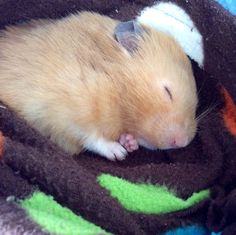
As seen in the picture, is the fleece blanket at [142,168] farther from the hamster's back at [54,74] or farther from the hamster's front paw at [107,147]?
the hamster's back at [54,74]

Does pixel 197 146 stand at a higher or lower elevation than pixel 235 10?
lower

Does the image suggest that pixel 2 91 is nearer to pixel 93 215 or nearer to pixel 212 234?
pixel 93 215

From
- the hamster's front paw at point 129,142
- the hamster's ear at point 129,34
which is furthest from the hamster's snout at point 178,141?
the hamster's ear at point 129,34

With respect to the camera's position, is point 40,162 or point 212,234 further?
point 212,234

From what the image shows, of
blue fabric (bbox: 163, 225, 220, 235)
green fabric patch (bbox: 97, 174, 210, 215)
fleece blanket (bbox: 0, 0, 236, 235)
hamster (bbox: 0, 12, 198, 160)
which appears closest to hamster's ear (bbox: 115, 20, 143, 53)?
hamster (bbox: 0, 12, 198, 160)

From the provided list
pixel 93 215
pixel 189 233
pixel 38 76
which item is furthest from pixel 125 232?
pixel 38 76

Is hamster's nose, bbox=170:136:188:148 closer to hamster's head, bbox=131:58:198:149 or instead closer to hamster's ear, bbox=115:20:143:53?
hamster's head, bbox=131:58:198:149
